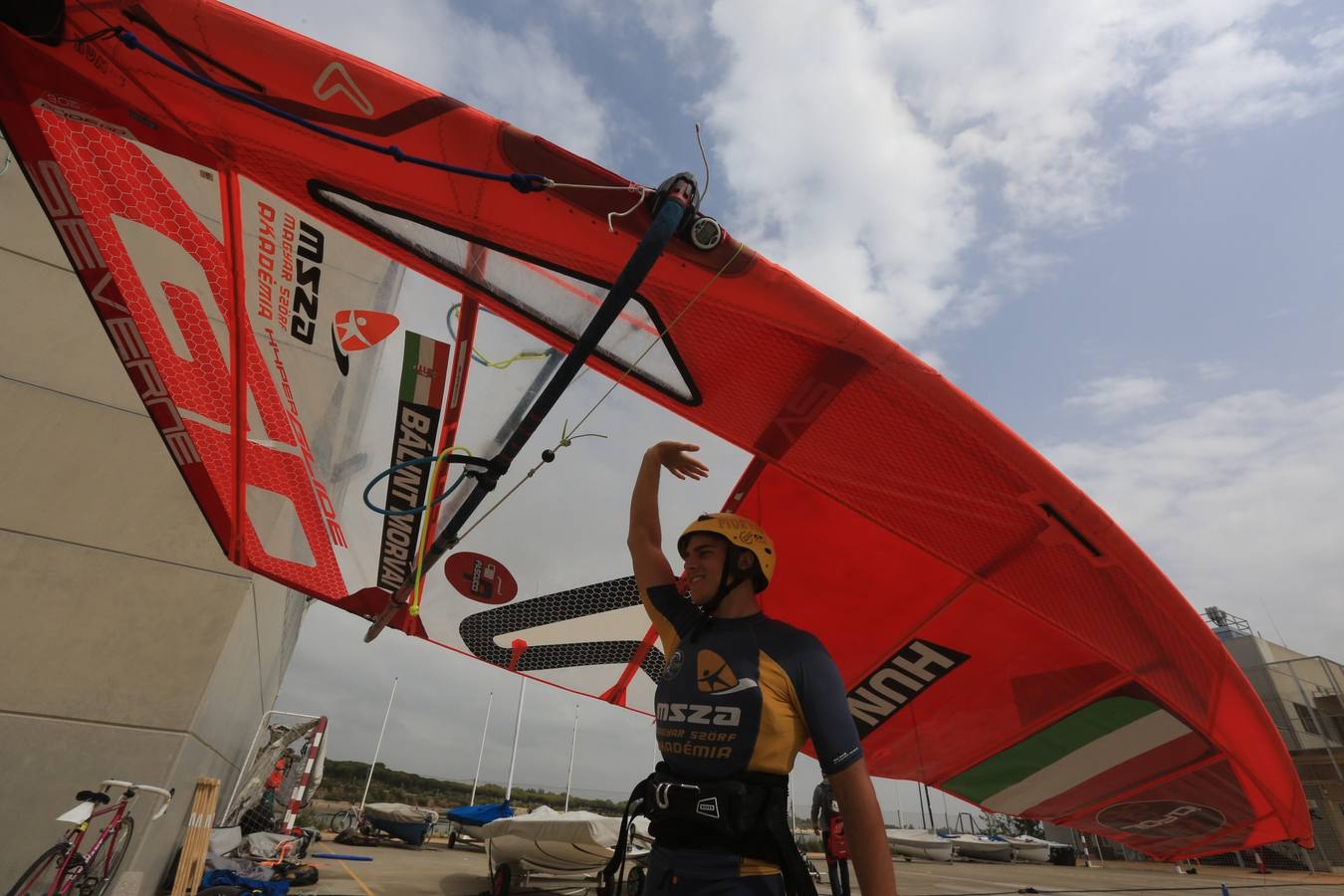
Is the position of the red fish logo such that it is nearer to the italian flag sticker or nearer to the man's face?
the man's face

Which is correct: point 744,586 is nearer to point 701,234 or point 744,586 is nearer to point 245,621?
point 701,234

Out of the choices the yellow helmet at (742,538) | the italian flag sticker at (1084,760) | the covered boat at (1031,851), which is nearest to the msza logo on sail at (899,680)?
the italian flag sticker at (1084,760)

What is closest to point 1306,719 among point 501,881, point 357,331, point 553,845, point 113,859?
point 553,845

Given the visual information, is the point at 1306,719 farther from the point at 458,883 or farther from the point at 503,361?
the point at 503,361

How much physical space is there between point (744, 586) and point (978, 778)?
3.14 m

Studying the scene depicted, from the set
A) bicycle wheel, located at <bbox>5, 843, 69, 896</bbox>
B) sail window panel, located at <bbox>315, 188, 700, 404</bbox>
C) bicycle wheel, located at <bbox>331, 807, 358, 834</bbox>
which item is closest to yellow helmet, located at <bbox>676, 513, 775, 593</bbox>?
sail window panel, located at <bbox>315, 188, 700, 404</bbox>

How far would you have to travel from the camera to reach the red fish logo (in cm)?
264

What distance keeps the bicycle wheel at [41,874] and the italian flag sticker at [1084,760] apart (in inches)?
203

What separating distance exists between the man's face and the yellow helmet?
0.02 meters

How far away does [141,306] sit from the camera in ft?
8.76

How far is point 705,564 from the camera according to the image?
1.75 meters

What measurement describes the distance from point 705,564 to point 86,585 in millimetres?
4931

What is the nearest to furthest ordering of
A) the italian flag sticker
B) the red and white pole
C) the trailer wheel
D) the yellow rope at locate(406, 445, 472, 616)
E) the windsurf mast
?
the windsurf mast < the italian flag sticker < the yellow rope at locate(406, 445, 472, 616) < the trailer wheel < the red and white pole

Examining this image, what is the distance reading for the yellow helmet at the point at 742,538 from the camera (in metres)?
1.76
